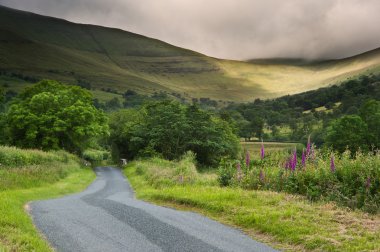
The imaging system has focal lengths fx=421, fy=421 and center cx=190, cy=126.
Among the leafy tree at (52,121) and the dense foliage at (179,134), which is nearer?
the leafy tree at (52,121)

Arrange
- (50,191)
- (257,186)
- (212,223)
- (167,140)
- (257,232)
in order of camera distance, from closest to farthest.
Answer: (257,232) < (212,223) < (257,186) < (50,191) < (167,140)

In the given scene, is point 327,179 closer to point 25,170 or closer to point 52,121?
point 25,170

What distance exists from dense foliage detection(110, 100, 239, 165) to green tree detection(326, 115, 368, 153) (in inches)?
833

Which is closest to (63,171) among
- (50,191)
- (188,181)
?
(50,191)

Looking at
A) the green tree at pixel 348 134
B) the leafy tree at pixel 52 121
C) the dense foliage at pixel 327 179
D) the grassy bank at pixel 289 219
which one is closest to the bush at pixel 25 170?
the leafy tree at pixel 52 121

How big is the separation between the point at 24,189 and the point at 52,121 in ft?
133

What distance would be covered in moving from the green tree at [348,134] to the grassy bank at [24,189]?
52.8 metres

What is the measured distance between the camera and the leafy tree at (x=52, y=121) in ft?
225

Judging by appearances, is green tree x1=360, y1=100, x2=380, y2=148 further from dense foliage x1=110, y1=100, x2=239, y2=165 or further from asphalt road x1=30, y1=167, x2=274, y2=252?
asphalt road x1=30, y1=167, x2=274, y2=252

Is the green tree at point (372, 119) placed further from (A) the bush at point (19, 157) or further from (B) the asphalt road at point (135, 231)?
(B) the asphalt road at point (135, 231)

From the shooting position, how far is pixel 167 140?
76312mm

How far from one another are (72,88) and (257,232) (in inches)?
2892

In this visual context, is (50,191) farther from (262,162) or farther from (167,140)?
(167,140)

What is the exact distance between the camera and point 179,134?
75938 millimetres
